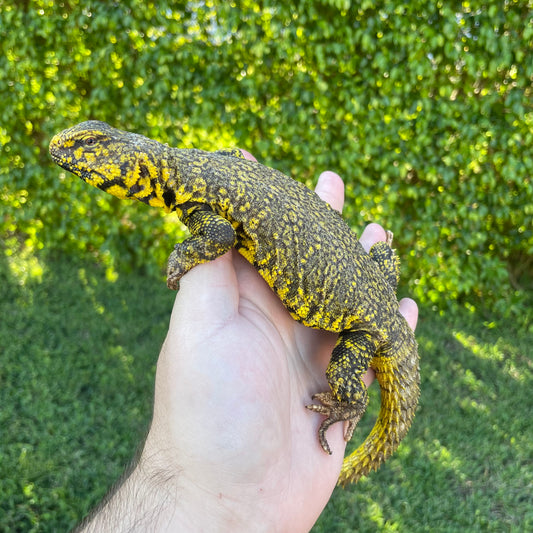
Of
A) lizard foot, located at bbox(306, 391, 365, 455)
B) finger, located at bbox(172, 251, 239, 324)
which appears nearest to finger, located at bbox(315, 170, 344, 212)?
finger, located at bbox(172, 251, 239, 324)

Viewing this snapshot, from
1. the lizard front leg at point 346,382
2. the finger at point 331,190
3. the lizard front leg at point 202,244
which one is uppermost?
the lizard front leg at point 202,244

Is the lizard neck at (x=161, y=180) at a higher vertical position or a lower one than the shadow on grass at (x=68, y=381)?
higher

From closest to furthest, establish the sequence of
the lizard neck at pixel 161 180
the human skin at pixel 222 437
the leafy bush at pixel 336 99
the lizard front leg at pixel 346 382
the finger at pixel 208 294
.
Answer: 1. the human skin at pixel 222 437
2. the finger at pixel 208 294
3. the lizard neck at pixel 161 180
4. the lizard front leg at pixel 346 382
5. the leafy bush at pixel 336 99

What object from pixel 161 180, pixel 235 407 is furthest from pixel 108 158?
pixel 235 407

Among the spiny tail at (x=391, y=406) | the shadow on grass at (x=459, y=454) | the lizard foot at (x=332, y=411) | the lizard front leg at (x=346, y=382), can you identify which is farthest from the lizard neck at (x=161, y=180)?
the shadow on grass at (x=459, y=454)

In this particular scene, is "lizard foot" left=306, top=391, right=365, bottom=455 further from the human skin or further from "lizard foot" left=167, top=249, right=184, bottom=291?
"lizard foot" left=167, top=249, right=184, bottom=291

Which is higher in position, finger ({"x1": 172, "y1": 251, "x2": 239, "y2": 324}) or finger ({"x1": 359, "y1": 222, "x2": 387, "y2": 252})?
finger ({"x1": 172, "y1": 251, "x2": 239, "y2": 324})

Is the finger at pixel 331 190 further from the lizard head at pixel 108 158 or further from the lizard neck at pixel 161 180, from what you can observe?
the lizard head at pixel 108 158
